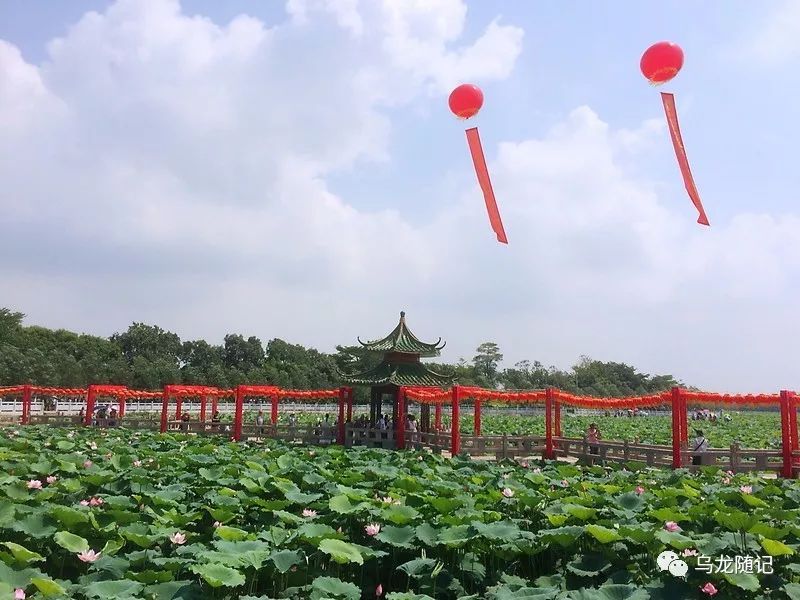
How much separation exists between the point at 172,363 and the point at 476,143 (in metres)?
44.9

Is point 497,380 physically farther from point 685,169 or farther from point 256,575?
point 256,575

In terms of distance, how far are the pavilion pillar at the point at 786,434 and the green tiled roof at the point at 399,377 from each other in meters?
8.57

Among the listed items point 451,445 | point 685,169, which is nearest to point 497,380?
point 451,445

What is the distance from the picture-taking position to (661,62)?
9078 millimetres

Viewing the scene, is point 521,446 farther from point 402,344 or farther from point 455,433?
point 402,344

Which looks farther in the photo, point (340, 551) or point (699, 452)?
point (699, 452)

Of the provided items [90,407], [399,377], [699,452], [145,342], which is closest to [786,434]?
[699,452]

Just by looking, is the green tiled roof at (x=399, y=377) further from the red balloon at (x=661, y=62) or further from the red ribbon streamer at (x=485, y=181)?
the red balloon at (x=661, y=62)

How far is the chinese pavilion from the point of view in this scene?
17.9m

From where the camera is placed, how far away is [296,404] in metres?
46.8

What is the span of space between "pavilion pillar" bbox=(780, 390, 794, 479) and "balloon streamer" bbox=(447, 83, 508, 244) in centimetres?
584

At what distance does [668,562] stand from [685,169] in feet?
22.3

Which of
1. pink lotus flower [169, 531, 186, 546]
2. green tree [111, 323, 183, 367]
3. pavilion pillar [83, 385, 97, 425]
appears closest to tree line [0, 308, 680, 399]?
green tree [111, 323, 183, 367]

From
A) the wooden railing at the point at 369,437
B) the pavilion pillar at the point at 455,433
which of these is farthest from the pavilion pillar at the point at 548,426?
the wooden railing at the point at 369,437
